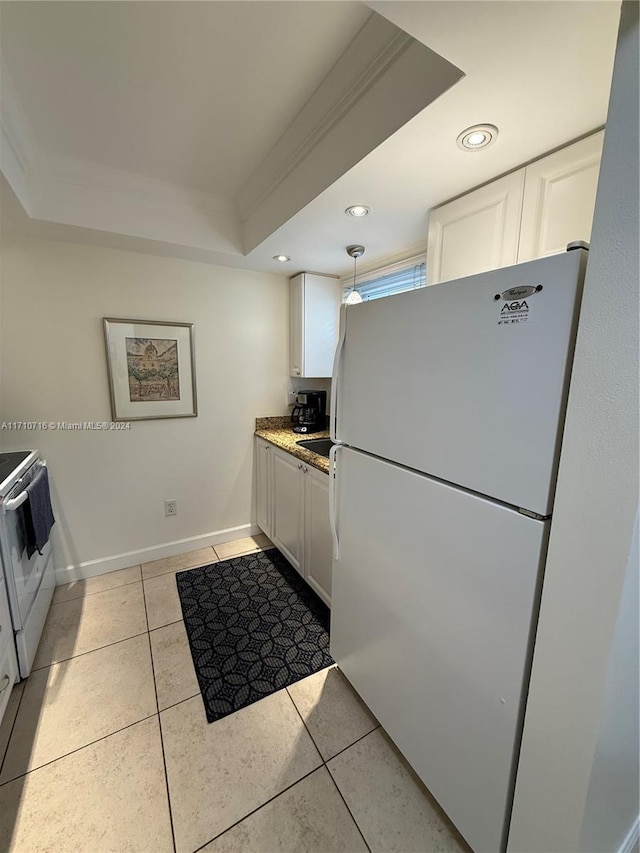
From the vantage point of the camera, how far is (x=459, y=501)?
0.97m

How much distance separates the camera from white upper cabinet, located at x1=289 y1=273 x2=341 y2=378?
2.73 meters

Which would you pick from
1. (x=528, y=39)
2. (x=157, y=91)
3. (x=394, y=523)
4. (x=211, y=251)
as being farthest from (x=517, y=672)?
(x=211, y=251)

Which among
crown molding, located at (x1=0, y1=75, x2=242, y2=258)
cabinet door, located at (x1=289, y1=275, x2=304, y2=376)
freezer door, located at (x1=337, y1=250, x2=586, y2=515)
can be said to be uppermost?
crown molding, located at (x1=0, y1=75, x2=242, y2=258)

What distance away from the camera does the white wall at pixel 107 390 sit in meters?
2.09

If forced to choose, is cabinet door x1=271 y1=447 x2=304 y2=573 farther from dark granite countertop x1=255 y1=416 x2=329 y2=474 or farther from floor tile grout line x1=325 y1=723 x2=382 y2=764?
floor tile grout line x1=325 y1=723 x2=382 y2=764

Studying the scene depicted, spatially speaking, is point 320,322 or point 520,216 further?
point 320,322

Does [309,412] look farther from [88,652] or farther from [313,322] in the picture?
[88,652]

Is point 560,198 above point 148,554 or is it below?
above

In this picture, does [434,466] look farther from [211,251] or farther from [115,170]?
[115,170]

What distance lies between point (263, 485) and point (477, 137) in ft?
7.92

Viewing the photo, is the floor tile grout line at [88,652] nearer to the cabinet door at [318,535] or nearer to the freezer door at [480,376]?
the cabinet door at [318,535]

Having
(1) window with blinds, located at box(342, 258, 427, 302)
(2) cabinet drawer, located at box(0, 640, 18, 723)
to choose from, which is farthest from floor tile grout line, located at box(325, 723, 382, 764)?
(1) window with blinds, located at box(342, 258, 427, 302)

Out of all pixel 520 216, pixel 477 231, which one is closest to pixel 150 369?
pixel 477 231

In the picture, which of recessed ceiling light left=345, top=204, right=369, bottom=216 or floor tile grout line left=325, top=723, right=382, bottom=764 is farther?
recessed ceiling light left=345, top=204, right=369, bottom=216
